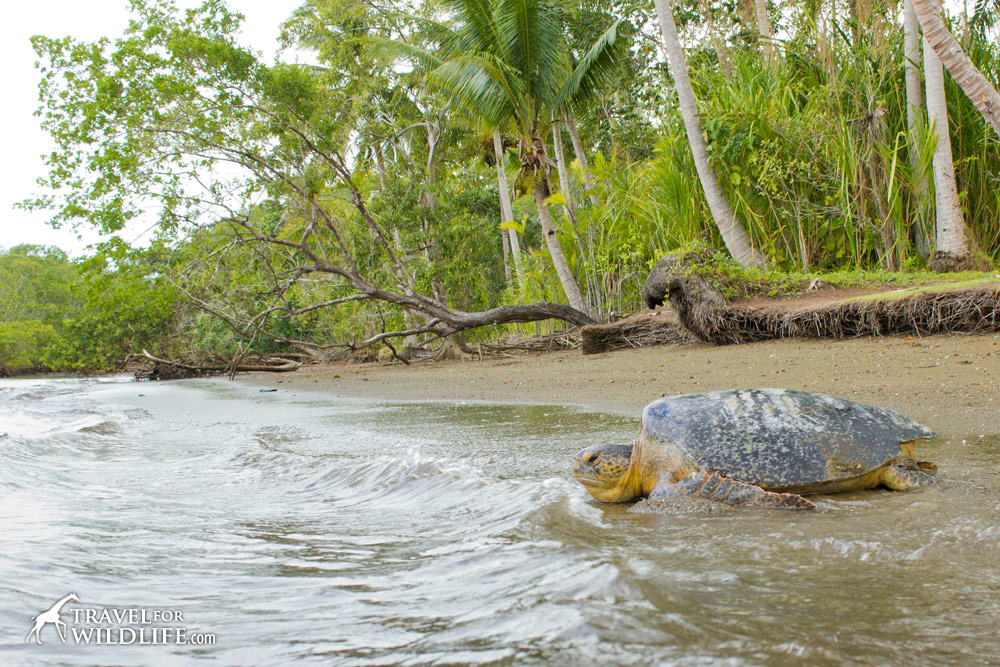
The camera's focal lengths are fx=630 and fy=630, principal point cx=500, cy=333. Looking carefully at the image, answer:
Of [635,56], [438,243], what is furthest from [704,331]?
[635,56]

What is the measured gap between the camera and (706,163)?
10.5 m

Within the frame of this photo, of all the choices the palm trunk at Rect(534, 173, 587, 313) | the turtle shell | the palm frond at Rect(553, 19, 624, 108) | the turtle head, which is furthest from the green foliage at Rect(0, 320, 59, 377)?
the turtle shell

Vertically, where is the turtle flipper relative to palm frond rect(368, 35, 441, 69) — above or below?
below

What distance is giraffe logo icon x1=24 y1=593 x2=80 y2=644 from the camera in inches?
65.7

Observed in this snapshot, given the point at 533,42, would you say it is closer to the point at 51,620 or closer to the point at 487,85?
the point at 487,85

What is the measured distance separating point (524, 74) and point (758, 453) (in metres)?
12.2

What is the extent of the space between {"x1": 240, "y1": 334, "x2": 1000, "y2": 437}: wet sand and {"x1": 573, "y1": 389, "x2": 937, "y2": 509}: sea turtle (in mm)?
1152

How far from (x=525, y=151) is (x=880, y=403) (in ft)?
34.2

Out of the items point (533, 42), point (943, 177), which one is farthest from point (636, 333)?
point (533, 42)

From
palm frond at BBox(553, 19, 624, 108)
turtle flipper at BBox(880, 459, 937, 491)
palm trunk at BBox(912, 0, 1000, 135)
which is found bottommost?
turtle flipper at BBox(880, 459, 937, 491)

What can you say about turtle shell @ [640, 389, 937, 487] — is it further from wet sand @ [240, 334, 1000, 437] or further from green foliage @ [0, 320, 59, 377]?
green foliage @ [0, 320, 59, 377]

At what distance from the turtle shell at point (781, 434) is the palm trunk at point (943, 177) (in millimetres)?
7199

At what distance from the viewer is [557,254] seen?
13.9 meters

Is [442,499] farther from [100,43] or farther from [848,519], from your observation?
[100,43]
